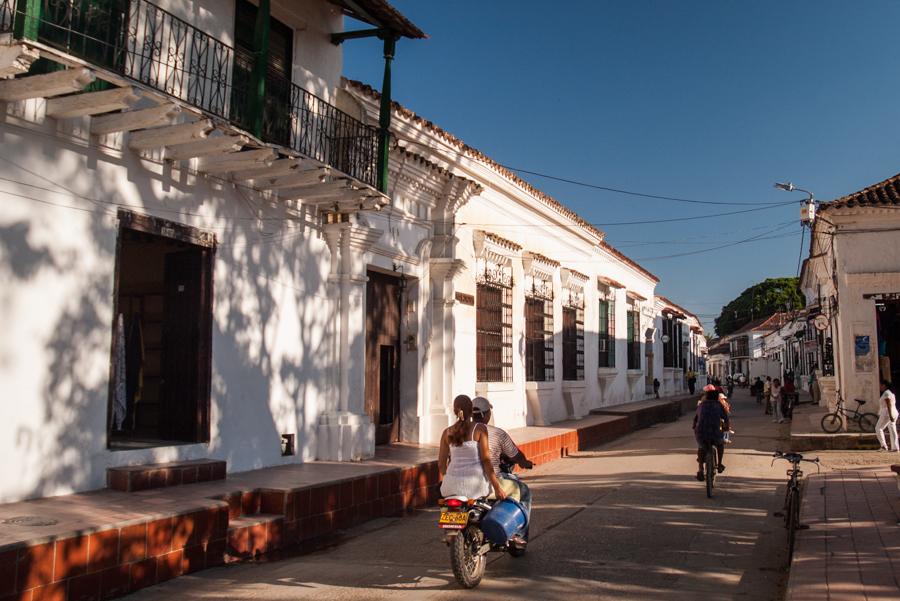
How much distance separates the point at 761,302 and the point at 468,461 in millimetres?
80333

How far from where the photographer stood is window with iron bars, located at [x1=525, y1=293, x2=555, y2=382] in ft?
57.2

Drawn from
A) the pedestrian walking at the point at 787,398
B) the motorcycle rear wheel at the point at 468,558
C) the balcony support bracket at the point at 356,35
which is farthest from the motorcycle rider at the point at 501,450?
Result: the pedestrian walking at the point at 787,398

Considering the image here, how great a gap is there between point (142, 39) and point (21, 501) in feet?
14.3

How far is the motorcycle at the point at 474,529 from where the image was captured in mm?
5742

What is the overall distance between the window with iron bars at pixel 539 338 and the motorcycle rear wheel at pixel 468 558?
11395mm

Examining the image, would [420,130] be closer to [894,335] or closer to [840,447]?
[840,447]

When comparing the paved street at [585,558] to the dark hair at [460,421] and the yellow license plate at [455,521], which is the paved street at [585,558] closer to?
the yellow license plate at [455,521]

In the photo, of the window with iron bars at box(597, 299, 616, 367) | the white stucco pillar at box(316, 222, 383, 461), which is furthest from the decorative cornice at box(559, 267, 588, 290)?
the white stucco pillar at box(316, 222, 383, 461)

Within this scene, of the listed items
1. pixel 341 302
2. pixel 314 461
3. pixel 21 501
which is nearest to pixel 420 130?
pixel 341 302

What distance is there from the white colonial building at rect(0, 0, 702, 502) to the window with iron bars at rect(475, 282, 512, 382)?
0.07 m

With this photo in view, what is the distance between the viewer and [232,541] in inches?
277

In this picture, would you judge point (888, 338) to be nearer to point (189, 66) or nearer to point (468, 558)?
point (468, 558)

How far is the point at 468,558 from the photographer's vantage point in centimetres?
578

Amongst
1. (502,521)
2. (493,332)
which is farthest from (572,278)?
(502,521)
